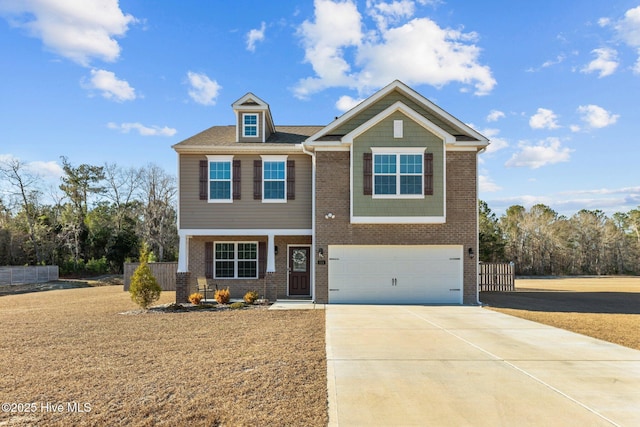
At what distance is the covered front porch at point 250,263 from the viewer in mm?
16750

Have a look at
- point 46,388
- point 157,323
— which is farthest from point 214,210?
point 46,388

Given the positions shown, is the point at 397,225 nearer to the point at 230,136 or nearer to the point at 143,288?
the point at 230,136

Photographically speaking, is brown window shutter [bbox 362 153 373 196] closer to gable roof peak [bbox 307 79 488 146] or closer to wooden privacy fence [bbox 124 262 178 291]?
gable roof peak [bbox 307 79 488 146]

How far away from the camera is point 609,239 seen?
4459cm

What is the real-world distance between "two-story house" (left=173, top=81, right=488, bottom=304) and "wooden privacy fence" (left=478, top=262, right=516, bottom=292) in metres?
7.52

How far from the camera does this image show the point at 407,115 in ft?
48.4

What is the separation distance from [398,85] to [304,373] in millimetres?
12161

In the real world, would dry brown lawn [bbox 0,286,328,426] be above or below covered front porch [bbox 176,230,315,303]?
below

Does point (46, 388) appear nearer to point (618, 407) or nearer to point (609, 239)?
point (618, 407)

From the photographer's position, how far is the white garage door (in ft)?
49.7

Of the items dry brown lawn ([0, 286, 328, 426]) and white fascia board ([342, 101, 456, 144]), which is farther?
white fascia board ([342, 101, 456, 144])

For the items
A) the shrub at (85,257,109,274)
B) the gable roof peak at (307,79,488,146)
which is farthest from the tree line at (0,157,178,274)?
the gable roof peak at (307,79,488,146)

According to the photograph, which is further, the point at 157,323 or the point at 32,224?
the point at 32,224

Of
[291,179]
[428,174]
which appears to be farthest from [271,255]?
[428,174]
